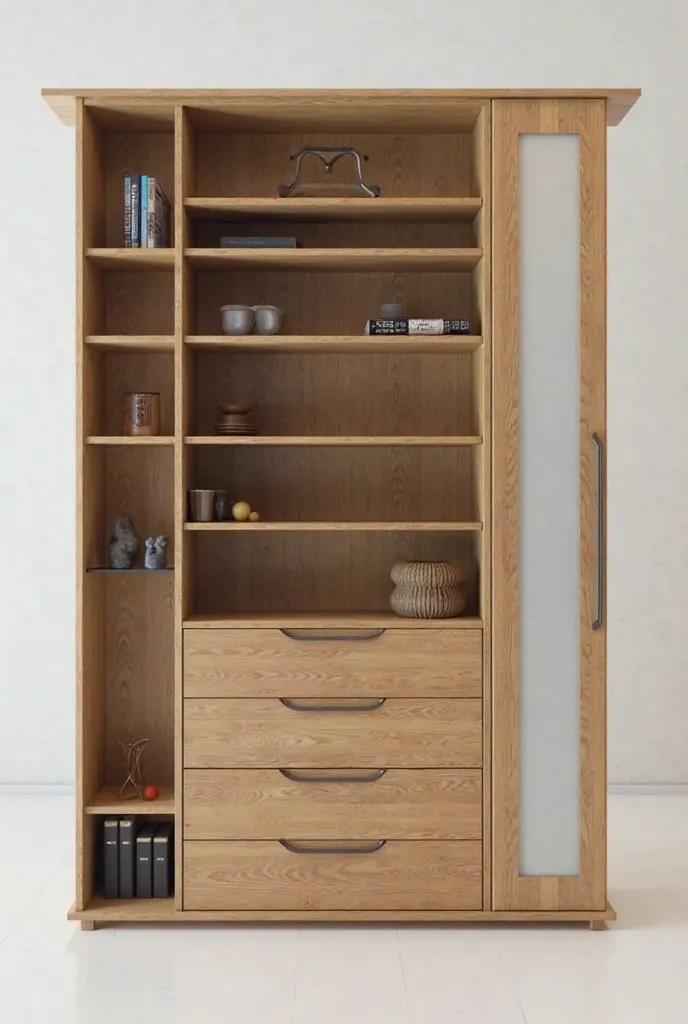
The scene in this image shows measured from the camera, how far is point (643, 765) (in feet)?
14.7

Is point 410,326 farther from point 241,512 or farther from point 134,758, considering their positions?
point 134,758

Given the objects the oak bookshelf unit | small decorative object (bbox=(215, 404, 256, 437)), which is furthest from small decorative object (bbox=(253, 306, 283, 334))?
small decorative object (bbox=(215, 404, 256, 437))

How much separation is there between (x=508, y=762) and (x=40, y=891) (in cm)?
153

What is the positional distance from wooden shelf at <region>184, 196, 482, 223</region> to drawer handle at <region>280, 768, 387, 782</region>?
1610mm

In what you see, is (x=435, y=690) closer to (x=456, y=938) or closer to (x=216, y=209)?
(x=456, y=938)

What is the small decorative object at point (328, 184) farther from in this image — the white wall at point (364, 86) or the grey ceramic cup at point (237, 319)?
the white wall at point (364, 86)

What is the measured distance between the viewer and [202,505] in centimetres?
314

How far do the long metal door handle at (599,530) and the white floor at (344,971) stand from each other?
90 cm

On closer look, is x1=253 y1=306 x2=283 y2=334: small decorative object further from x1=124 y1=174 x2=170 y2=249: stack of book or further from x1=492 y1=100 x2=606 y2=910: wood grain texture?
x1=492 y1=100 x2=606 y2=910: wood grain texture

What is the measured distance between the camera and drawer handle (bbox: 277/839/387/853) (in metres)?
3.05

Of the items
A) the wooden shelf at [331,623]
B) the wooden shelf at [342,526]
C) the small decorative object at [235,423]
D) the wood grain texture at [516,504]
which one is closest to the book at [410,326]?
the wood grain texture at [516,504]

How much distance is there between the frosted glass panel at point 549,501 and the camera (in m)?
3.04

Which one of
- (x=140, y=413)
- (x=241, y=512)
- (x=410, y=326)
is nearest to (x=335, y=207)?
(x=410, y=326)

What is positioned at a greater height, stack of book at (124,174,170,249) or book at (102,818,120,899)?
stack of book at (124,174,170,249)
